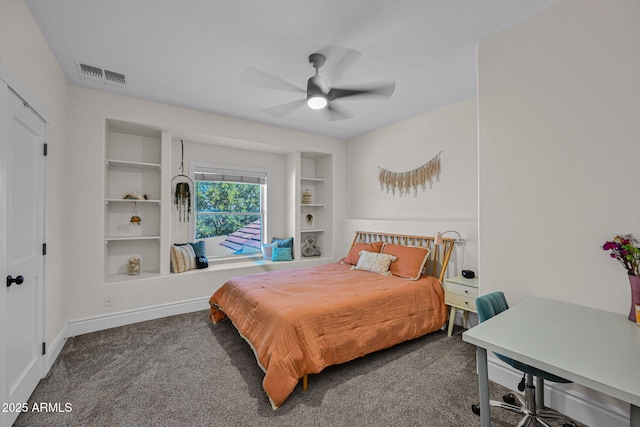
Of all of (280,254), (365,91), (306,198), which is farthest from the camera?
(306,198)

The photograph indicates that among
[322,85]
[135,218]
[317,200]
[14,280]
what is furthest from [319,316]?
[317,200]

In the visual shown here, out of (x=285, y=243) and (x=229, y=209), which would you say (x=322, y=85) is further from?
(x=229, y=209)

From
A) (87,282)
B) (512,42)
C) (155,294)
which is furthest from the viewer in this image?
(155,294)

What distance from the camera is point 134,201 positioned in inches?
134

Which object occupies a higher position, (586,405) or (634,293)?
(634,293)

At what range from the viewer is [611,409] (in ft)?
5.30

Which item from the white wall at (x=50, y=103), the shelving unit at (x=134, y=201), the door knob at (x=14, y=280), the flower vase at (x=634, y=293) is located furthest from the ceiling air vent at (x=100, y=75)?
the flower vase at (x=634, y=293)

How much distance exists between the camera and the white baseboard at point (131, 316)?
2.98 m

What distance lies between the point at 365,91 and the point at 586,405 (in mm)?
2668

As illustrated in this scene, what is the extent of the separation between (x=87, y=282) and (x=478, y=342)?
12.4ft

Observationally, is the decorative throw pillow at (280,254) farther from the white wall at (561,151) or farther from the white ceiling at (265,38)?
the white wall at (561,151)

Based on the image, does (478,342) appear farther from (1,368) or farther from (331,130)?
(331,130)

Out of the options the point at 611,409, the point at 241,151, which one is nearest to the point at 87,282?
the point at 241,151

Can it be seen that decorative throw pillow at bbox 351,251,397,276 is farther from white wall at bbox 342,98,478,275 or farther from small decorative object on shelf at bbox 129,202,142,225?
small decorative object on shelf at bbox 129,202,142,225
